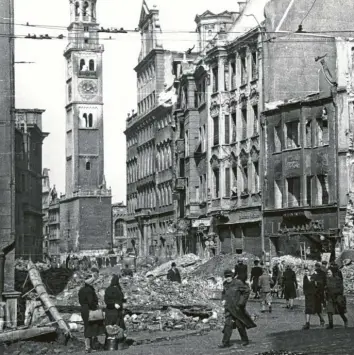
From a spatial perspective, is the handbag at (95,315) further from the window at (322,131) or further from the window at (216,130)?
the window at (216,130)

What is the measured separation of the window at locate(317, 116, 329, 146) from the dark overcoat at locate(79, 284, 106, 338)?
29.7m

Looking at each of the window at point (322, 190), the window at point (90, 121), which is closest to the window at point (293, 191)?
the window at point (322, 190)

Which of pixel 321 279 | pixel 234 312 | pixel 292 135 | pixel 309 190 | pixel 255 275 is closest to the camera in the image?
pixel 234 312

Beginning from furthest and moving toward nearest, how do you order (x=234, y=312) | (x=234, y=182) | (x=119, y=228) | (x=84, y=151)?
(x=119, y=228), (x=84, y=151), (x=234, y=182), (x=234, y=312)

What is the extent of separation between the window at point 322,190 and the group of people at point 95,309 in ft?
95.2

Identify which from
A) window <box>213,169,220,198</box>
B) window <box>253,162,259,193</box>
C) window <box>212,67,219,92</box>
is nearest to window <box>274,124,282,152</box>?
window <box>253,162,259,193</box>

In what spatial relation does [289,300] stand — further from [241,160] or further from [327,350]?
[241,160]

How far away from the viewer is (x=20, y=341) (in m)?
19.4

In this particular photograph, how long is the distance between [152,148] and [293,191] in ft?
105

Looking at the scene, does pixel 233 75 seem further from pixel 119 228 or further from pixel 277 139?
pixel 119 228

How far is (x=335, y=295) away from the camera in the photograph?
20.6 metres

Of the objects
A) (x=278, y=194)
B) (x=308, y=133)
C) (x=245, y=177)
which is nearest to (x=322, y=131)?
(x=308, y=133)

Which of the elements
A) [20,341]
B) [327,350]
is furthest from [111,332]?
[327,350]

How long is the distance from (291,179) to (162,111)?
27985mm
